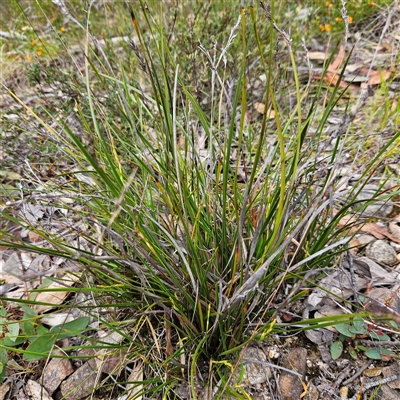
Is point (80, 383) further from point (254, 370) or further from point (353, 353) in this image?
point (353, 353)

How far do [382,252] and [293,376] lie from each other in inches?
24.5

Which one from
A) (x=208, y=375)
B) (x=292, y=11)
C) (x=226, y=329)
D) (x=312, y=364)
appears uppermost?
(x=292, y=11)

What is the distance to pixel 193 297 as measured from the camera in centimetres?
110

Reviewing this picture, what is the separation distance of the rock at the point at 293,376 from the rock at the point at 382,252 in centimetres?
50

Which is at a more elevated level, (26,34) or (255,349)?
(26,34)

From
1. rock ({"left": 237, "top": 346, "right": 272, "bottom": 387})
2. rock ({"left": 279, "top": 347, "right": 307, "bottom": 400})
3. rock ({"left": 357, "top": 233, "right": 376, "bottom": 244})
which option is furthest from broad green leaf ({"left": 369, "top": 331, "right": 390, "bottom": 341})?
rock ({"left": 357, "top": 233, "right": 376, "bottom": 244})

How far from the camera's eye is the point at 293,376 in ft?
3.67

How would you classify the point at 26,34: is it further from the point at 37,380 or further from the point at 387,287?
the point at 387,287

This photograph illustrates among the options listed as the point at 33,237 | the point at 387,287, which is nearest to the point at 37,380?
the point at 33,237

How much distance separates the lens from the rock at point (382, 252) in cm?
141

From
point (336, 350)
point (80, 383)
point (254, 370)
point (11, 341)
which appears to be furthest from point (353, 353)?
point (11, 341)

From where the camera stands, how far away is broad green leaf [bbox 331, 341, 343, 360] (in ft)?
3.71

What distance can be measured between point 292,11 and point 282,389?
2479 millimetres

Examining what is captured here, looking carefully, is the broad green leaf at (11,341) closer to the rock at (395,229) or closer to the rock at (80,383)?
the rock at (80,383)
